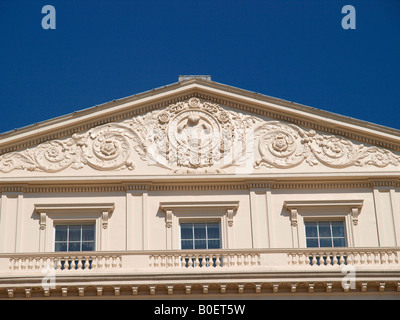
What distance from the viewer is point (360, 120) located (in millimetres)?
35062

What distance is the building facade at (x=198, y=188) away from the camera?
32.1 m

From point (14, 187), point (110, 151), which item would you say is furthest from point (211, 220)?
point (14, 187)

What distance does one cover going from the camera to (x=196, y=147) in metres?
34.9

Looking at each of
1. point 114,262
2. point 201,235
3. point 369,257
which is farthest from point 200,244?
point 369,257

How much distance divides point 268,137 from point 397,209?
15.6ft

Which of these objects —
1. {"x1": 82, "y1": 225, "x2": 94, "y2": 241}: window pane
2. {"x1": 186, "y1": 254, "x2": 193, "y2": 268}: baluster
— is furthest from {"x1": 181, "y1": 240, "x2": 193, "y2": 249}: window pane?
{"x1": 82, "y1": 225, "x2": 94, "y2": 241}: window pane

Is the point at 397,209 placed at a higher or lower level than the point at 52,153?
lower

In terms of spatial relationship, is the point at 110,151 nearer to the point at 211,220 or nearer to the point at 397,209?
the point at 211,220

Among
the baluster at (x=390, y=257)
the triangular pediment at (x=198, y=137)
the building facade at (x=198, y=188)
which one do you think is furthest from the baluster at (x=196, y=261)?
the baluster at (x=390, y=257)

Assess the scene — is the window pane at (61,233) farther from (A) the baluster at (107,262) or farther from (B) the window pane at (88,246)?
(A) the baluster at (107,262)

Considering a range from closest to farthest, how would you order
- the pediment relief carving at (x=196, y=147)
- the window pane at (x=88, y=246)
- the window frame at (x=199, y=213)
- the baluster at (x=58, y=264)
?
1. the baluster at (x=58, y=264)
2. the window pane at (x=88, y=246)
3. the window frame at (x=199, y=213)
4. the pediment relief carving at (x=196, y=147)

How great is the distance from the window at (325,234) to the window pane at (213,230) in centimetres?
285

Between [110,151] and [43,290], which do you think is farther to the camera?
[110,151]
